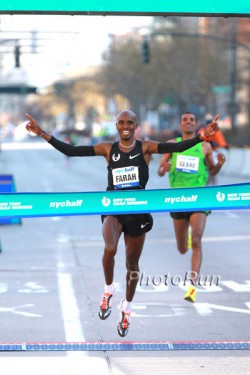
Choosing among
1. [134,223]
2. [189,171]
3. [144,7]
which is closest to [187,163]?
[189,171]

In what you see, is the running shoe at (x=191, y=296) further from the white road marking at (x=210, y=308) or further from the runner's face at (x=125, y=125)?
the runner's face at (x=125, y=125)

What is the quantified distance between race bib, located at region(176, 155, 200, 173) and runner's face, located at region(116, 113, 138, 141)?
2840 millimetres

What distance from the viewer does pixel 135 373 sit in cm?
798

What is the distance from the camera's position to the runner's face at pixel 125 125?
9.38m

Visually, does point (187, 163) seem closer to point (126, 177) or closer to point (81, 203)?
point (126, 177)

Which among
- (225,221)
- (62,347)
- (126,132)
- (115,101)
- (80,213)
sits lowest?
(115,101)

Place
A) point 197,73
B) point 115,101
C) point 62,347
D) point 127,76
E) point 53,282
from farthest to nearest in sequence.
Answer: point 115,101 < point 127,76 < point 197,73 < point 53,282 < point 62,347

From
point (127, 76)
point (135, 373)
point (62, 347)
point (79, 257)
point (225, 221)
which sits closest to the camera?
point (135, 373)

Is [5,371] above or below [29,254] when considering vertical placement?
above

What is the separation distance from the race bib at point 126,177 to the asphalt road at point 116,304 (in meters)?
1.33

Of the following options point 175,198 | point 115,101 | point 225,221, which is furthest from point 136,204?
point 115,101

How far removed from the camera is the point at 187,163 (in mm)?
12227

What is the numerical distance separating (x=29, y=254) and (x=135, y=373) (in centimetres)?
852

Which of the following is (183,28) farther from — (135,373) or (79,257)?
(135,373)
